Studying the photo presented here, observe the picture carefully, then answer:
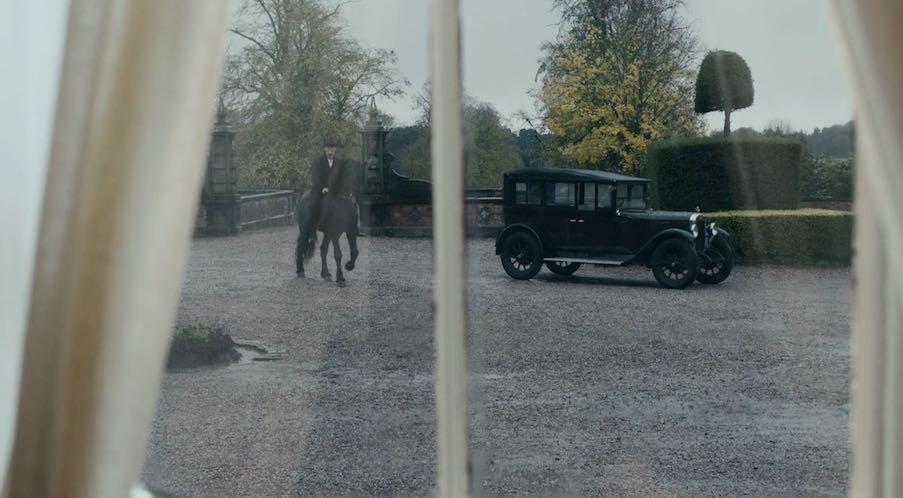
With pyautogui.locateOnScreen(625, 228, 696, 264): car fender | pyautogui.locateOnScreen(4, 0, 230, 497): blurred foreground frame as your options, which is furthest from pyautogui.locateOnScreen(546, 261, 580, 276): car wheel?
pyautogui.locateOnScreen(4, 0, 230, 497): blurred foreground frame

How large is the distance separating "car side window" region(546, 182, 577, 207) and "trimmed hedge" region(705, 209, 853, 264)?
0.24 metres

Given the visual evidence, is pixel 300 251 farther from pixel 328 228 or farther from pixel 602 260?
pixel 602 260

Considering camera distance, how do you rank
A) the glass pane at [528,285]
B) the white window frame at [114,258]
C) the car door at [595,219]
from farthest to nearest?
the car door at [595,219]
the glass pane at [528,285]
the white window frame at [114,258]

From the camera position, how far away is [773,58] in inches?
50.6

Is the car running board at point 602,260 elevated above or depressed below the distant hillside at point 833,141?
below

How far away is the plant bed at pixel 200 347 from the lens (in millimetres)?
1542

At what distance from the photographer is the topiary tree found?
131cm

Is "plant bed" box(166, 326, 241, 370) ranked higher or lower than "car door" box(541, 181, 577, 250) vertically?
lower

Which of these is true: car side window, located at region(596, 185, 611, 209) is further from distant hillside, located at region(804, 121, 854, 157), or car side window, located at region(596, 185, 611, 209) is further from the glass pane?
distant hillside, located at region(804, 121, 854, 157)

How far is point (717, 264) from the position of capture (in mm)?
1416

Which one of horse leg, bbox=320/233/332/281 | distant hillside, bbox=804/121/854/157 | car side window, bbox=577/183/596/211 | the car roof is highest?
distant hillside, bbox=804/121/854/157

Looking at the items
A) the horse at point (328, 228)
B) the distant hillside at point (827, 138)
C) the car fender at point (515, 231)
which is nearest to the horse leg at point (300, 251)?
the horse at point (328, 228)

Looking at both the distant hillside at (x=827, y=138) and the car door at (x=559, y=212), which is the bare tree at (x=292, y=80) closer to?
the car door at (x=559, y=212)

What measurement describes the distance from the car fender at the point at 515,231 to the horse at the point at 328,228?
27 cm
